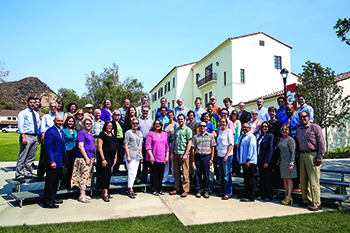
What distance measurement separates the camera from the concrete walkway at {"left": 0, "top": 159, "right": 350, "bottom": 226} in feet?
15.1

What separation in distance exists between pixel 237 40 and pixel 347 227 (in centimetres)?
2407

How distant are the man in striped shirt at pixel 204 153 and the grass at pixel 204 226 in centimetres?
184

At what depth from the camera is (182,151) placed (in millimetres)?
6328

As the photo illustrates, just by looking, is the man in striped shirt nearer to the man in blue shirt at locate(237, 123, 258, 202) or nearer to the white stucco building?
the man in blue shirt at locate(237, 123, 258, 202)

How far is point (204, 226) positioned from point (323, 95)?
46.3 ft

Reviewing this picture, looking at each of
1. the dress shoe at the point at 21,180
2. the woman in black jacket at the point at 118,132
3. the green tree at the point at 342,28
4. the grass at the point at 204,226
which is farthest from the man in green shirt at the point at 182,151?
the green tree at the point at 342,28

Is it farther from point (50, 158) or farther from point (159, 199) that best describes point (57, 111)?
point (159, 199)

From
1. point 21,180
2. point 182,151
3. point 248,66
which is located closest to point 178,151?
point 182,151

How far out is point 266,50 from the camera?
2638 centimetres

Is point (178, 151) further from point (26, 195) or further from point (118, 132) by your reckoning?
point (26, 195)

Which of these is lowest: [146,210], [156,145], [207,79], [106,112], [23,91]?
[146,210]

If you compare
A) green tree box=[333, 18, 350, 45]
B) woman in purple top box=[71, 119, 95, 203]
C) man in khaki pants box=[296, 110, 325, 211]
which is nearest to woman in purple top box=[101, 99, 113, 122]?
woman in purple top box=[71, 119, 95, 203]

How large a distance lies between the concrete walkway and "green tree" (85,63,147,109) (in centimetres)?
3107

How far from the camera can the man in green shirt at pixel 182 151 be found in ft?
20.7
